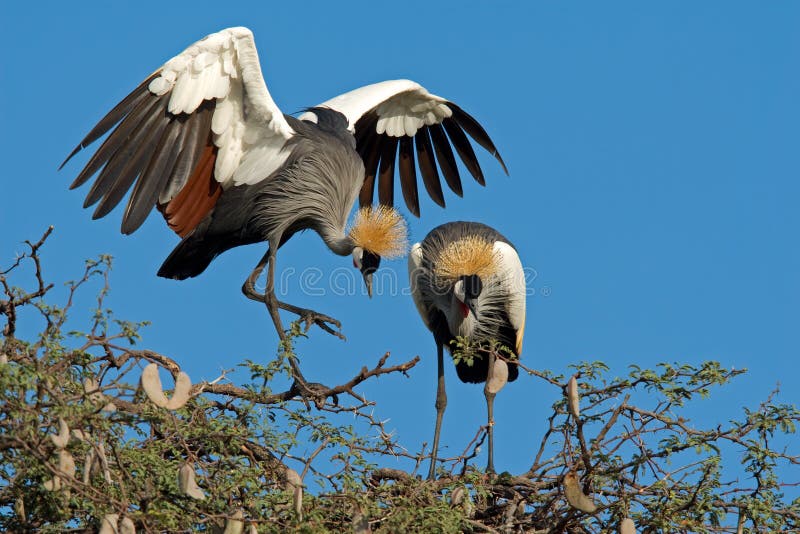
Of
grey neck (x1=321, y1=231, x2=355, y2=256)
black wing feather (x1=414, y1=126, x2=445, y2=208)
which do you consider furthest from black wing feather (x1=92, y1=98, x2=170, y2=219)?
A: black wing feather (x1=414, y1=126, x2=445, y2=208)

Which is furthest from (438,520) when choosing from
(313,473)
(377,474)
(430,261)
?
(430,261)

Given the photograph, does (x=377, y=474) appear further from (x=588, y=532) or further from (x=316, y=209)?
(x=316, y=209)

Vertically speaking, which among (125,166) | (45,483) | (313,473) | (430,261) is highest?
(430,261)

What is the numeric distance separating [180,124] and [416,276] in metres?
1.47

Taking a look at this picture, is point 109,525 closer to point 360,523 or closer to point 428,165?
point 360,523

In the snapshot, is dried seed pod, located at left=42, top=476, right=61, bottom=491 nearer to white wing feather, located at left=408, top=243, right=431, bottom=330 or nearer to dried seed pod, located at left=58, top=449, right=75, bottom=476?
dried seed pod, located at left=58, top=449, right=75, bottom=476

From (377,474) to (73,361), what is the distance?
4.73ft

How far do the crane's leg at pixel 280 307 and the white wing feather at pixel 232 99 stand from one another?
437mm

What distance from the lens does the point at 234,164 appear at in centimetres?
525

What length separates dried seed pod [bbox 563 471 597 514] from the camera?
3.16 metres

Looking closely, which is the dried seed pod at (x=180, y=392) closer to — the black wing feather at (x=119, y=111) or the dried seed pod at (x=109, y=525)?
the dried seed pod at (x=109, y=525)

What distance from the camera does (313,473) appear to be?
10.3ft

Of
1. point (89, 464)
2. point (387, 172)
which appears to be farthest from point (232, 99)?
point (89, 464)

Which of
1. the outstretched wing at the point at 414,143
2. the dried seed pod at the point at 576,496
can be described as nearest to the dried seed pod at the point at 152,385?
Answer: the dried seed pod at the point at 576,496
